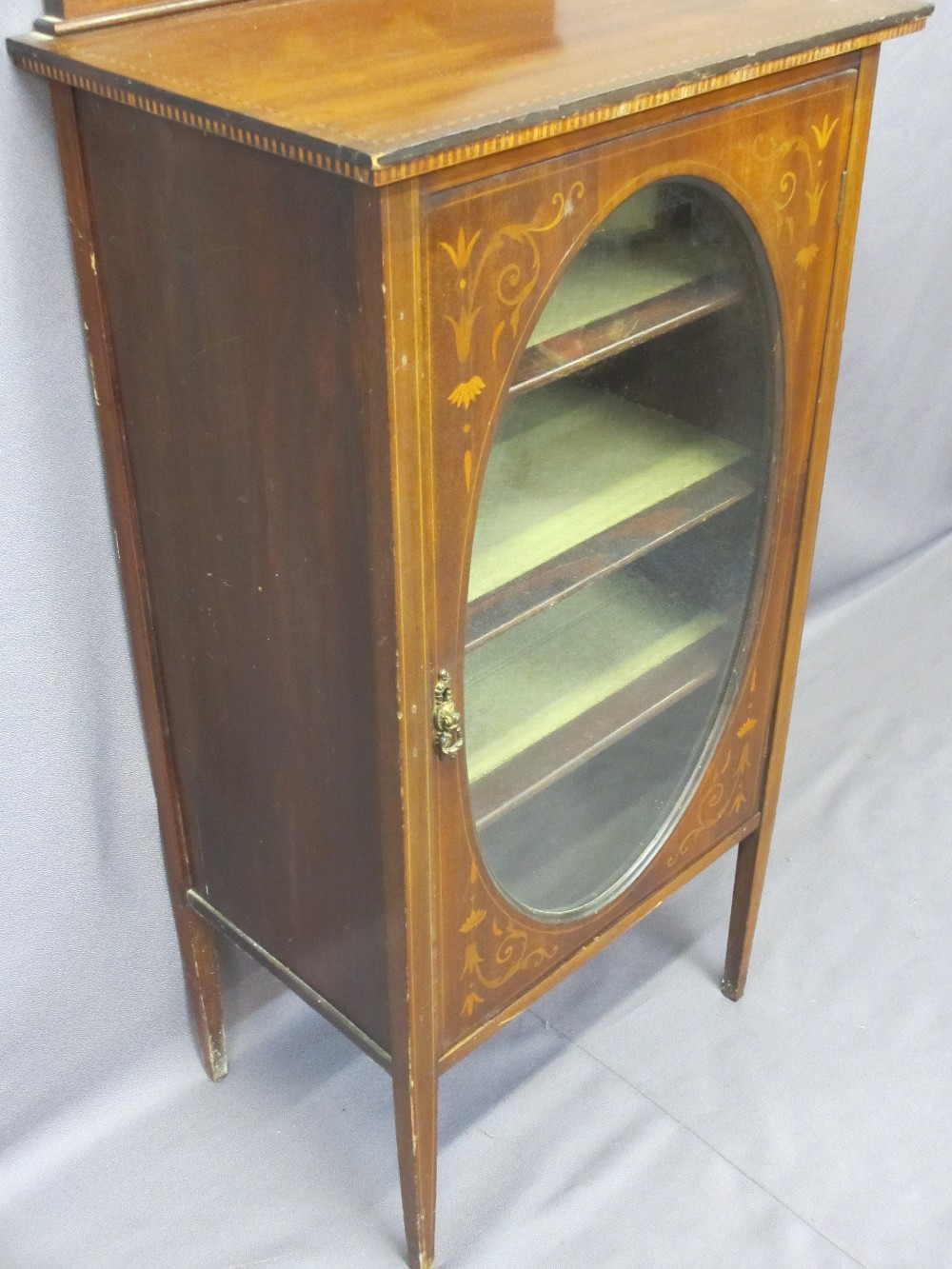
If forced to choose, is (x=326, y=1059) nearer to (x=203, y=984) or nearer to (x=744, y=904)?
(x=203, y=984)

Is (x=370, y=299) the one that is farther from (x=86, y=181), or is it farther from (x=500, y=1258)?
(x=500, y=1258)

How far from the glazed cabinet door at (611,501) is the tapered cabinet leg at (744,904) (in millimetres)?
85

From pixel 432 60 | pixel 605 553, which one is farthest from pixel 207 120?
pixel 605 553

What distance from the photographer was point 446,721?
907 millimetres

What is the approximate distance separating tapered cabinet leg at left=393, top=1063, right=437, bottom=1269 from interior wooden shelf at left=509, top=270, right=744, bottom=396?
0.52 metres

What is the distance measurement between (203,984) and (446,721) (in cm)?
53

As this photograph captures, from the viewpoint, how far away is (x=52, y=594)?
1.06 m

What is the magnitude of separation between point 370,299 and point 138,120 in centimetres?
21

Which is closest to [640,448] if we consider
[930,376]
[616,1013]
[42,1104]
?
[616,1013]

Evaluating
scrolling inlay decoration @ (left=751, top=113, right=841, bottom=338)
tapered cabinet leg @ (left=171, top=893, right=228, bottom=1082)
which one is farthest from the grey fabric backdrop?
scrolling inlay decoration @ (left=751, top=113, right=841, bottom=338)

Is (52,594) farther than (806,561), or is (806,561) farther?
(806,561)

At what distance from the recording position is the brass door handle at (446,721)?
898 mm

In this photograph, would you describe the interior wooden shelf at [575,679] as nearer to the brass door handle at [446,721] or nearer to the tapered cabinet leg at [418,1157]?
the brass door handle at [446,721]

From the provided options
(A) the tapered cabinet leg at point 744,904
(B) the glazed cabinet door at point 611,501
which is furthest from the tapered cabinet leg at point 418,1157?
(A) the tapered cabinet leg at point 744,904
